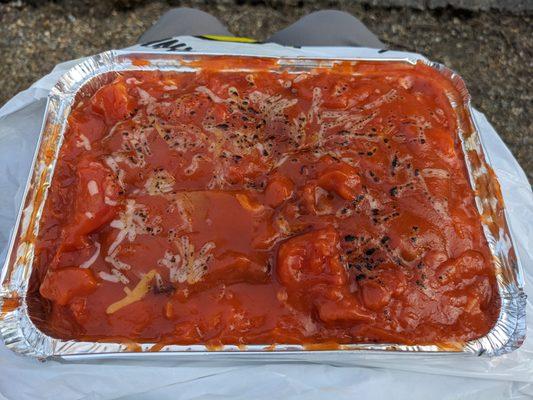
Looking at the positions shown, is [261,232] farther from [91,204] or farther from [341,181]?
[91,204]

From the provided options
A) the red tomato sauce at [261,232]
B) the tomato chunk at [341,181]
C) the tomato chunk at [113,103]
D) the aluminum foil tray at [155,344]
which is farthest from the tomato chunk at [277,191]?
the tomato chunk at [113,103]

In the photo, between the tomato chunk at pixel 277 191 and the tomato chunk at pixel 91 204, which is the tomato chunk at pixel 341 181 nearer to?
the tomato chunk at pixel 277 191

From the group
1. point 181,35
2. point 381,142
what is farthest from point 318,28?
point 381,142

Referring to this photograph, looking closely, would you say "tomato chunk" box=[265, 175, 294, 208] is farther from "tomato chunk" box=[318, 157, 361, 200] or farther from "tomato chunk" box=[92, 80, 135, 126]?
"tomato chunk" box=[92, 80, 135, 126]

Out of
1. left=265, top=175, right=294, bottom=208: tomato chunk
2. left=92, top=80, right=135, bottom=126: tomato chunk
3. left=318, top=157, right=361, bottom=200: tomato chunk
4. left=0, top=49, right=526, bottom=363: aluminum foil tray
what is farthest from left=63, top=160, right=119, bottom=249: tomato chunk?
left=318, top=157, right=361, bottom=200: tomato chunk

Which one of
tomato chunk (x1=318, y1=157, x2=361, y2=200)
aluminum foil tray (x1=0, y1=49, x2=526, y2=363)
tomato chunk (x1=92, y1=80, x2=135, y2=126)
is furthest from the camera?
tomato chunk (x1=92, y1=80, x2=135, y2=126)
